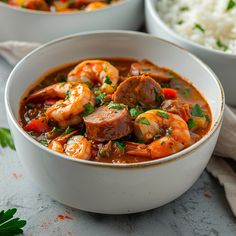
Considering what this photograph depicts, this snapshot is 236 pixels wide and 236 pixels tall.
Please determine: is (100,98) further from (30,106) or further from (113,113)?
(30,106)

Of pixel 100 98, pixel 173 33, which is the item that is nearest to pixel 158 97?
pixel 100 98

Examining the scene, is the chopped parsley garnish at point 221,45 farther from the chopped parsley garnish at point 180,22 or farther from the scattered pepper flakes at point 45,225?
the scattered pepper flakes at point 45,225

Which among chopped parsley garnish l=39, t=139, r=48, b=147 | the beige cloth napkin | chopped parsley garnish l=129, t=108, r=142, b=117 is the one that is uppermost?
chopped parsley garnish l=129, t=108, r=142, b=117

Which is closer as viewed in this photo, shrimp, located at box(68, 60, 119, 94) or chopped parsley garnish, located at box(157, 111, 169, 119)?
chopped parsley garnish, located at box(157, 111, 169, 119)

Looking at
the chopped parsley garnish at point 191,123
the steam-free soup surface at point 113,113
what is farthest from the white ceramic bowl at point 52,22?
the chopped parsley garnish at point 191,123

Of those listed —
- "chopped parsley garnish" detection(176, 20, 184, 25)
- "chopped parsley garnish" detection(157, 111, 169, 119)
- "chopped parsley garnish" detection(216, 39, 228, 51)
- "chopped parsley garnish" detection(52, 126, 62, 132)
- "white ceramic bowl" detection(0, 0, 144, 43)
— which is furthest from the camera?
"chopped parsley garnish" detection(176, 20, 184, 25)

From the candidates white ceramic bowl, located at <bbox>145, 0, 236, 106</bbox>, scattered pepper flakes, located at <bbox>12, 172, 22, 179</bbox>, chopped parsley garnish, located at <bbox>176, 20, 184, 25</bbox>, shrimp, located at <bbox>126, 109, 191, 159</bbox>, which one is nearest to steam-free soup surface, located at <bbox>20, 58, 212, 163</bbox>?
shrimp, located at <bbox>126, 109, 191, 159</bbox>

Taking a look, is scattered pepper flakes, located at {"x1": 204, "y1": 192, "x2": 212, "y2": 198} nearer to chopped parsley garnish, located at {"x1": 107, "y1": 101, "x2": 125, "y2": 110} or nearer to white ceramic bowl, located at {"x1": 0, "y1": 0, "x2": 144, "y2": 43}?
chopped parsley garnish, located at {"x1": 107, "y1": 101, "x2": 125, "y2": 110}
